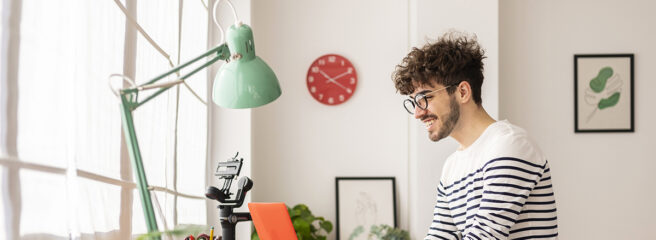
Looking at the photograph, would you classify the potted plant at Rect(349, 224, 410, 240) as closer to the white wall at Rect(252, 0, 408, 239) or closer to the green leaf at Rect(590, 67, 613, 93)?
the white wall at Rect(252, 0, 408, 239)

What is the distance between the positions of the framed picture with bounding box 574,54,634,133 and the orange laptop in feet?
11.3

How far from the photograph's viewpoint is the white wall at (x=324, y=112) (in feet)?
14.8

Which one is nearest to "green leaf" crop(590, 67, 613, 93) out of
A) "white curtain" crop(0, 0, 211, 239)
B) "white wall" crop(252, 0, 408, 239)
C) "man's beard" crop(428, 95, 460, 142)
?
"white wall" crop(252, 0, 408, 239)

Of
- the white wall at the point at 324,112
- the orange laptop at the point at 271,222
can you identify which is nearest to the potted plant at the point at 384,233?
the white wall at the point at 324,112

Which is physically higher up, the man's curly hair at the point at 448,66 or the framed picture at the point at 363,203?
the man's curly hair at the point at 448,66

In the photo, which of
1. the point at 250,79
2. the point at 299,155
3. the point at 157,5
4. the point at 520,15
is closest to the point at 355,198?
the point at 299,155

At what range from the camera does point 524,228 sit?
1952mm

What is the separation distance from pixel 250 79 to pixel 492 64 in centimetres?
304

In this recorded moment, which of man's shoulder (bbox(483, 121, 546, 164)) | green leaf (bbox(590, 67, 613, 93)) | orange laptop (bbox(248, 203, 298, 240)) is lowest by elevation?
orange laptop (bbox(248, 203, 298, 240))

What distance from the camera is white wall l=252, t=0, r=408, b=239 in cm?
450

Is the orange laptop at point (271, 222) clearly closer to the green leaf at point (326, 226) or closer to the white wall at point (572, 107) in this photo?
the green leaf at point (326, 226)

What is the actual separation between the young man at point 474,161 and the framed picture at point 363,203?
2096 mm

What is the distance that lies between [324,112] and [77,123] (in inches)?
116

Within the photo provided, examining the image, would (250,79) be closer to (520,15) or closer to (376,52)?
(376,52)
